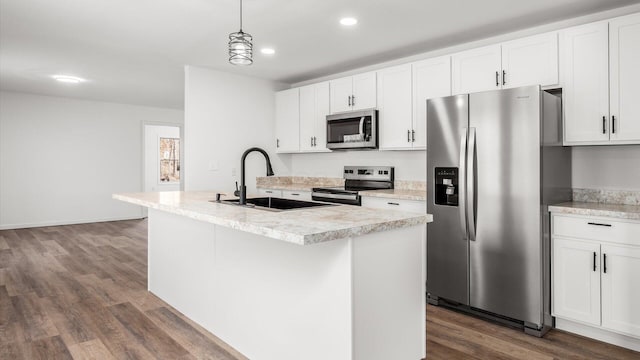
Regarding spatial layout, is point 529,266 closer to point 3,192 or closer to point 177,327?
point 177,327

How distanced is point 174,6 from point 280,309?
2353 mm

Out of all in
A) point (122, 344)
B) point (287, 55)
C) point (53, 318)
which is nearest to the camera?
point (122, 344)

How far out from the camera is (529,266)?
8.93 feet

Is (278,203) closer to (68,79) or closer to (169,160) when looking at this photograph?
(68,79)

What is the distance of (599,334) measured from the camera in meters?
2.62

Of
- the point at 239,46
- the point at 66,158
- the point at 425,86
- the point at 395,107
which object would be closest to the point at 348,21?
the point at 425,86

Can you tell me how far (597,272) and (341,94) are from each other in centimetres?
308

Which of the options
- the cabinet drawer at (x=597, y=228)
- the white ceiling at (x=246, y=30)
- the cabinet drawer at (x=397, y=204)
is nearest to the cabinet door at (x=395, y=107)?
the white ceiling at (x=246, y=30)

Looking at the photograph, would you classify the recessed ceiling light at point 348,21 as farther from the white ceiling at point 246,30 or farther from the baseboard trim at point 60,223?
the baseboard trim at point 60,223

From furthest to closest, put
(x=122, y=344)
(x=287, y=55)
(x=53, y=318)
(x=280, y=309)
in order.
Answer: (x=287, y=55), (x=53, y=318), (x=122, y=344), (x=280, y=309)

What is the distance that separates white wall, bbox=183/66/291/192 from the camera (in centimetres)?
471

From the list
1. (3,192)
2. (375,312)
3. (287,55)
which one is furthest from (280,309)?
(3,192)

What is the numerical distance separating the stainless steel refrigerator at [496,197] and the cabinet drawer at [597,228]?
104 mm

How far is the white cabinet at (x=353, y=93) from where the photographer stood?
4336mm
